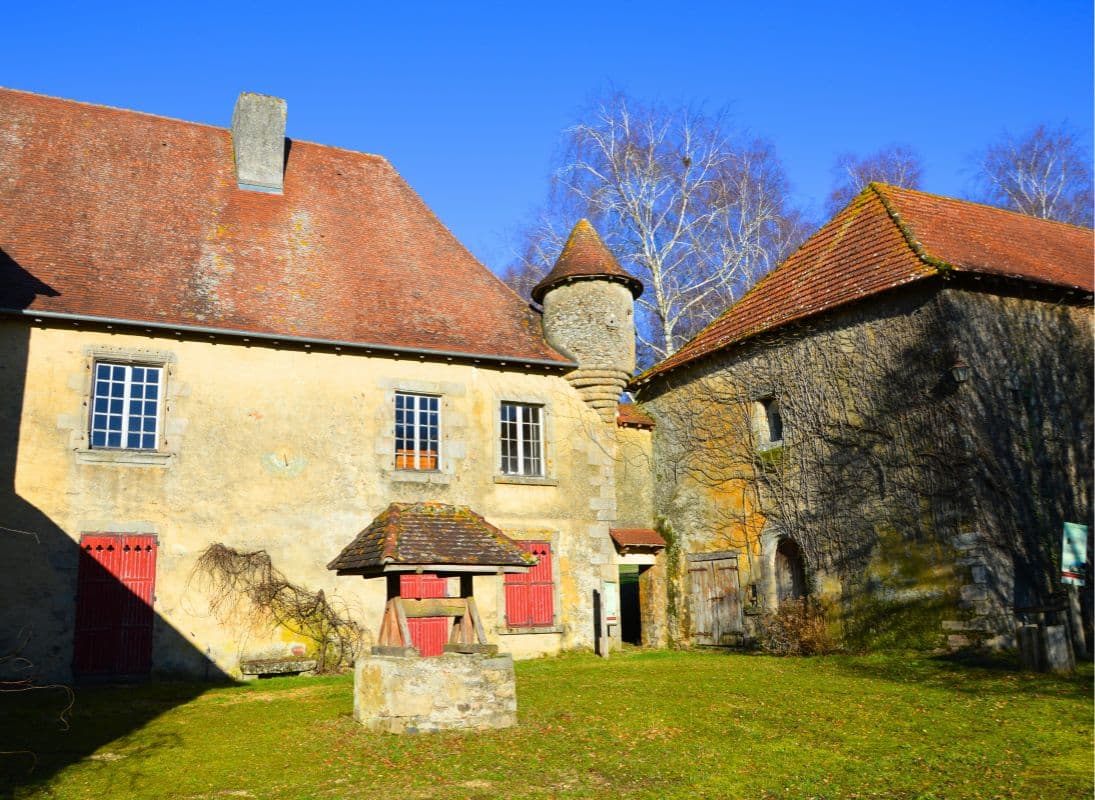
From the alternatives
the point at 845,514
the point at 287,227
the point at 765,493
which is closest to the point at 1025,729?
the point at 845,514

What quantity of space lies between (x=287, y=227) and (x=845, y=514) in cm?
1065

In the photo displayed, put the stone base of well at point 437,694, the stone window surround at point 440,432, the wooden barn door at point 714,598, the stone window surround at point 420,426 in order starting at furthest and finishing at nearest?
1. the wooden barn door at point 714,598
2. the stone window surround at point 420,426
3. the stone window surround at point 440,432
4. the stone base of well at point 437,694

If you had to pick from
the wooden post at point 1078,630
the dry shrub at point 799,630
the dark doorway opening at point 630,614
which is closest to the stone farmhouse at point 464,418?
the dry shrub at point 799,630

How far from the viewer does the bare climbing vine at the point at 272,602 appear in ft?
43.2

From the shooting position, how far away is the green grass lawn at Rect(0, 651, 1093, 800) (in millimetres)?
6574

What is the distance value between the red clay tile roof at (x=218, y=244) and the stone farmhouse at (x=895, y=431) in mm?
4147

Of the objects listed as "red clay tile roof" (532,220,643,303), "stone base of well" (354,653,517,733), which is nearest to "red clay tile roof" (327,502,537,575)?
"stone base of well" (354,653,517,733)

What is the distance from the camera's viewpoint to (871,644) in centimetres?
1305

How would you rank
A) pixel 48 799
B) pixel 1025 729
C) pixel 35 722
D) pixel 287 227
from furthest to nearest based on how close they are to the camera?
pixel 287 227, pixel 35 722, pixel 1025 729, pixel 48 799

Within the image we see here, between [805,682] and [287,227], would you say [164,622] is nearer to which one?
[287,227]

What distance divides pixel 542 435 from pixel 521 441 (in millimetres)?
419

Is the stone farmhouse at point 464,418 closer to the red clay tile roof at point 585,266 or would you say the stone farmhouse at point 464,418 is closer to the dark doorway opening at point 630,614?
the red clay tile roof at point 585,266

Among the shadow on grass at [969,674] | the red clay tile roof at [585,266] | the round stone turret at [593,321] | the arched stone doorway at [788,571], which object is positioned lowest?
the shadow on grass at [969,674]

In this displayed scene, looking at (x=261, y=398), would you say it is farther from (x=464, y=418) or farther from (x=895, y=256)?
(x=895, y=256)
